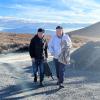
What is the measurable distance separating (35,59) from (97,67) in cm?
635

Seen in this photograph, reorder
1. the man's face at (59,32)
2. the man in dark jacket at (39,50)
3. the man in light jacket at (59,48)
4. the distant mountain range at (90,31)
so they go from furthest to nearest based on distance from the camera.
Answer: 1. the distant mountain range at (90,31)
2. the man in dark jacket at (39,50)
3. the man in light jacket at (59,48)
4. the man's face at (59,32)

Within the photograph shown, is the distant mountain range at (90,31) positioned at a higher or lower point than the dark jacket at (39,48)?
lower

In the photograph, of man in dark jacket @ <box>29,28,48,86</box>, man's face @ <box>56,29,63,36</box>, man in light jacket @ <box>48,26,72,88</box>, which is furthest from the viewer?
man in dark jacket @ <box>29,28,48,86</box>

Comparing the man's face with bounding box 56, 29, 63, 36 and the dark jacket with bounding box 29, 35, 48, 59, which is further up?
the man's face with bounding box 56, 29, 63, 36

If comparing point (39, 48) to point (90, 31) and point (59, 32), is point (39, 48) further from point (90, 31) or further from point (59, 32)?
point (90, 31)

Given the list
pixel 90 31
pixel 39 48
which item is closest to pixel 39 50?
pixel 39 48

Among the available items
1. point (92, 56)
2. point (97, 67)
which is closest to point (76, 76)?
point (97, 67)

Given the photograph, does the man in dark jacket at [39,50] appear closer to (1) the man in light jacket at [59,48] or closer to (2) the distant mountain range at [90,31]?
(1) the man in light jacket at [59,48]

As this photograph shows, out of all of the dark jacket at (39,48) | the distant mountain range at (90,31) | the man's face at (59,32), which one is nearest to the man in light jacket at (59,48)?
the man's face at (59,32)

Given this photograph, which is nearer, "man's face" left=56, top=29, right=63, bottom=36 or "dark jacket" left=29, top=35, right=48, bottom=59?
"man's face" left=56, top=29, right=63, bottom=36

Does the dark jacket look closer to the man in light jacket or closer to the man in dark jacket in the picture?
the man in dark jacket

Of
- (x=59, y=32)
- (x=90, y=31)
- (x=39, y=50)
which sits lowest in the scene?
(x=90, y=31)

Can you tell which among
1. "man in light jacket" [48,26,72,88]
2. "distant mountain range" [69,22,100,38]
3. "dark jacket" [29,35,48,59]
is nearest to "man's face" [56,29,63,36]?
"man in light jacket" [48,26,72,88]

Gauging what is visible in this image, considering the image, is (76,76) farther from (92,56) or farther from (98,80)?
(92,56)
